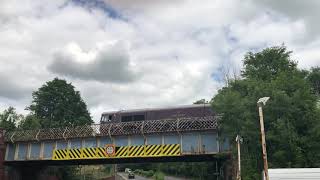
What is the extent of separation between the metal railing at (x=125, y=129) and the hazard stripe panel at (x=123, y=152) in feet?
4.45

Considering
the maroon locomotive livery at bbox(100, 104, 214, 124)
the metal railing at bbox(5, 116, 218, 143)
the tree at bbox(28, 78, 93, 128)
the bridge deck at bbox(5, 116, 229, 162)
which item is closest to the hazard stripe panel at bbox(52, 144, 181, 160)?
the bridge deck at bbox(5, 116, 229, 162)

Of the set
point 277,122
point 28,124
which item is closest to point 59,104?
point 28,124

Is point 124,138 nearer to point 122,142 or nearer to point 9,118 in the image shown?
point 122,142

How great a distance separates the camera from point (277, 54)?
36.6m

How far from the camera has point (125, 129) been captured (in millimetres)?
35500

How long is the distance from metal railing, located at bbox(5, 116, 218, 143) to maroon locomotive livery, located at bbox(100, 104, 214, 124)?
3.81 meters

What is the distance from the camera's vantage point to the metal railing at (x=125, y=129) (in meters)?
33.2

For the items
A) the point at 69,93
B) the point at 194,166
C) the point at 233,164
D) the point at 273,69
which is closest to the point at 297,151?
the point at 233,164

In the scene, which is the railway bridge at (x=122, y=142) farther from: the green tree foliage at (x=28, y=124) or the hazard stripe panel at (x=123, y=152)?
the green tree foliage at (x=28, y=124)

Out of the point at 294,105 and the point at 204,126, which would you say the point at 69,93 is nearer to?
the point at 204,126

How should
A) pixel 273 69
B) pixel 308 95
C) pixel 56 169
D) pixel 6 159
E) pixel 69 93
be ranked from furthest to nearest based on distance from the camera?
pixel 69 93, pixel 56 169, pixel 6 159, pixel 273 69, pixel 308 95

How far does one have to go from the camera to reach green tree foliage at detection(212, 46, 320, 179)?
89.1 ft

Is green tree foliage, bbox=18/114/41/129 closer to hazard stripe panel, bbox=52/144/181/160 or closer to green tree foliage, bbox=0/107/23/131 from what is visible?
green tree foliage, bbox=0/107/23/131

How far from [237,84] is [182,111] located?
23.5ft
